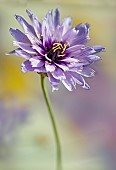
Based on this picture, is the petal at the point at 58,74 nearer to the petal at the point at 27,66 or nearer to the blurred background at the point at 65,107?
the petal at the point at 27,66

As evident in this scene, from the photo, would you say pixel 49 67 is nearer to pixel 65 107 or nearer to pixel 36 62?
pixel 36 62

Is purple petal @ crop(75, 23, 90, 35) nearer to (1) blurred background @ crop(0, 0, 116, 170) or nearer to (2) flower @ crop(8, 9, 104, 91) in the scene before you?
(2) flower @ crop(8, 9, 104, 91)

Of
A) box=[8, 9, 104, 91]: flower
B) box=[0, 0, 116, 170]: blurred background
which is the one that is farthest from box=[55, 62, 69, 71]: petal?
box=[0, 0, 116, 170]: blurred background

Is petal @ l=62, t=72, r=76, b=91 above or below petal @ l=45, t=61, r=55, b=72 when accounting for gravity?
below

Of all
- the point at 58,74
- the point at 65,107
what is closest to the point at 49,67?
the point at 58,74

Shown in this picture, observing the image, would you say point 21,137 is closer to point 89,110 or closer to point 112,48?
point 89,110

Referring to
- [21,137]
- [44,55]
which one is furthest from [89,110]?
[44,55]
